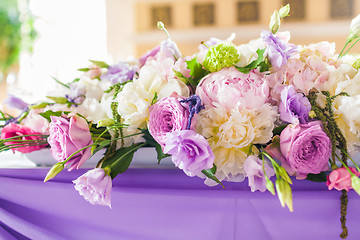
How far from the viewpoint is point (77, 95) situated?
81cm

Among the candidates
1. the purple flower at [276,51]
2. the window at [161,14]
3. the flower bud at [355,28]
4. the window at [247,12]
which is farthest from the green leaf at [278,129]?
the window at [161,14]

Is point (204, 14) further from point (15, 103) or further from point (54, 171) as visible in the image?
point (54, 171)

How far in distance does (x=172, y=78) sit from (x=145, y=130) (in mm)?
108

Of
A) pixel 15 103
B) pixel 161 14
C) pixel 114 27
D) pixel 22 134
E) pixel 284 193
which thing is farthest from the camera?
pixel 161 14

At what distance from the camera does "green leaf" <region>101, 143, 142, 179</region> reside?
591 mm

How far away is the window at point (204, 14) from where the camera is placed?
4852 millimetres

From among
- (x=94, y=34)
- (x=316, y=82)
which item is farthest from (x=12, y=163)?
(x=94, y=34)

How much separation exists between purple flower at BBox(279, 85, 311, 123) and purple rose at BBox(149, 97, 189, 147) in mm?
160

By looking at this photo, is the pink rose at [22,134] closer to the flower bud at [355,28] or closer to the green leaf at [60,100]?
the green leaf at [60,100]

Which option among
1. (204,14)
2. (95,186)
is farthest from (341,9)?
(95,186)

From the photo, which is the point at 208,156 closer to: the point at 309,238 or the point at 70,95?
the point at 309,238

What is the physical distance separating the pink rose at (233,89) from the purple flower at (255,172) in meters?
0.09

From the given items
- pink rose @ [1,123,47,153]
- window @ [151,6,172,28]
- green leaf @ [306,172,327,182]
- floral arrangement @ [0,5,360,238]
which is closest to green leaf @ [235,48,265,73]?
floral arrangement @ [0,5,360,238]

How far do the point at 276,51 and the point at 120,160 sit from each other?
336 millimetres
